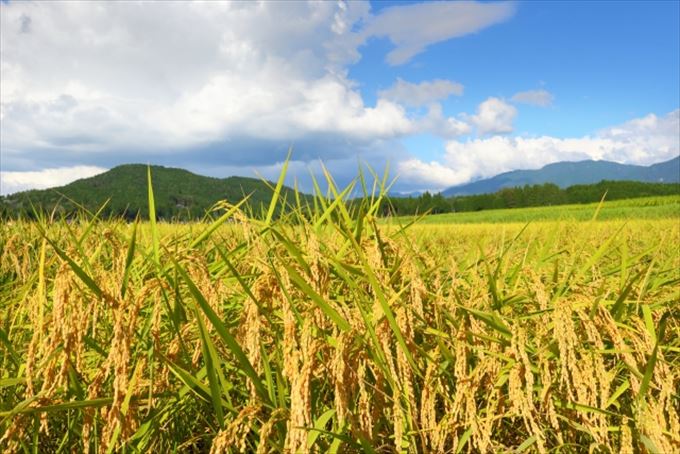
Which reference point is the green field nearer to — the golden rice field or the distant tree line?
the golden rice field

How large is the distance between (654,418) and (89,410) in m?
1.79

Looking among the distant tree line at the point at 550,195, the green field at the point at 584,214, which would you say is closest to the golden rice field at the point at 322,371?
the green field at the point at 584,214

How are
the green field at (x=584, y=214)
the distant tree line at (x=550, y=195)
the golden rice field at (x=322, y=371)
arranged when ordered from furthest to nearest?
1. the distant tree line at (x=550, y=195)
2. the green field at (x=584, y=214)
3. the golden rice field at (x=322, y=371)

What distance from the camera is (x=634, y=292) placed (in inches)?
89.1

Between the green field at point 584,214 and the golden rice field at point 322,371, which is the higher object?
the golden rice field at point 322,371

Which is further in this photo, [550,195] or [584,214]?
[550,195]

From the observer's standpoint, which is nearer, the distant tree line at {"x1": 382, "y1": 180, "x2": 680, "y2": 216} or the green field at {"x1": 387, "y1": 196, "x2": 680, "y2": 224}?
the green field at {"x1": 387, "y1": 196, "x2": 680, "y2": 224}

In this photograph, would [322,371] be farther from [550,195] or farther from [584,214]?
[550,195]

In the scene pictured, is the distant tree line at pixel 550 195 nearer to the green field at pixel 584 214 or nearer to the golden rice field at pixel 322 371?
the green field at pixel 584 214

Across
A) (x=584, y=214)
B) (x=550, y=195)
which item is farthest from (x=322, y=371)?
A: (x=550, y=195)

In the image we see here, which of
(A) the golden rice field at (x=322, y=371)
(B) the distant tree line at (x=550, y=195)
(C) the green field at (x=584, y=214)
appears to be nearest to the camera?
(A) the golden rice field at (x=322, y=371)

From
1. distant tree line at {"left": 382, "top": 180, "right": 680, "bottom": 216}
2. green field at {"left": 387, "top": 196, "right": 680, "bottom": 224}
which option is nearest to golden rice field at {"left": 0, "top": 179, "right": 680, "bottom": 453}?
green field at {"left": 387, "top": 196, "right": 680, "bottom": 224}

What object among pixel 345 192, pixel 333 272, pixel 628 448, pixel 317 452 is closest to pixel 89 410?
pixel 317 452

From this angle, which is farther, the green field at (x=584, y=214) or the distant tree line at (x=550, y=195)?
the distant tree line at (x=550, y=195)
